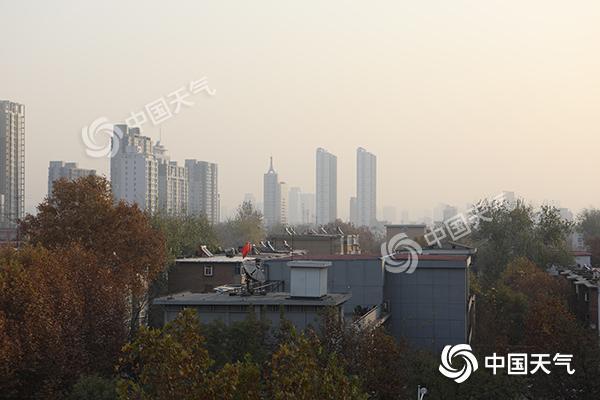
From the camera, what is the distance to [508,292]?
1625 inches

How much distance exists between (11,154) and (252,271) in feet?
345

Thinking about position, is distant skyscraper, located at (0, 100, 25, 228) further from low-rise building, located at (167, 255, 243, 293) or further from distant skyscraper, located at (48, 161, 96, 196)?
low-rise building, located at (167, 255, 243, 293)

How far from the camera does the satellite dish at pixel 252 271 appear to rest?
1072 inches

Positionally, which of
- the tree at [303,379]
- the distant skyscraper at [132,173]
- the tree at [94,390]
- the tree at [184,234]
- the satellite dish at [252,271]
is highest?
the distant skyscraper at [132,173]

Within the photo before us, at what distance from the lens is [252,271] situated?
1089 inches

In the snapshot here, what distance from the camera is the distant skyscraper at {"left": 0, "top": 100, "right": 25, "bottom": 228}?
123 m

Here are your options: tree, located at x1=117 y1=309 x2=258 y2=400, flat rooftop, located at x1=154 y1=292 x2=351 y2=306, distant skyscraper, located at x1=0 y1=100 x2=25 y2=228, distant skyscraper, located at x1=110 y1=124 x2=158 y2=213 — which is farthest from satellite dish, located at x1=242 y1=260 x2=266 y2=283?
distant skyscraper, located at x1=110 y1=124 x2=158 y2=213

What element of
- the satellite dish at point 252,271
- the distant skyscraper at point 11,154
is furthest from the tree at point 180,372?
the distant skyscraper at point 11,154

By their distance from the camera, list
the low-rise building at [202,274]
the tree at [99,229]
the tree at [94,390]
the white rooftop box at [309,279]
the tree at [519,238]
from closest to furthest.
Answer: the tree at [94,390] → the white rooftop box at [309,279] → the tree at [99,229] → the low-rise building at [202,274] → the tree at [519,238]

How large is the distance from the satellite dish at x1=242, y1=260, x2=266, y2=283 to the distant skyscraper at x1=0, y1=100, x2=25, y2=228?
98.8 meters

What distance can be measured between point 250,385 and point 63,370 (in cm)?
1329

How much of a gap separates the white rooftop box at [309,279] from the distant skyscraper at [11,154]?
101765 millimetres

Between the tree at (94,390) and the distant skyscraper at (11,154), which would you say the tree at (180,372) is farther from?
the distant skyscraper at (11,154)

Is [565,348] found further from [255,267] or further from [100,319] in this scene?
[100,319]
